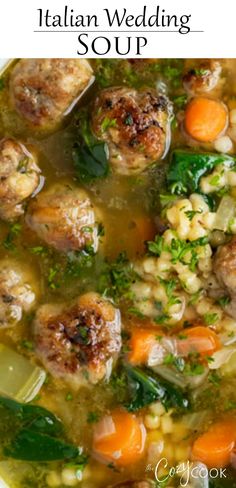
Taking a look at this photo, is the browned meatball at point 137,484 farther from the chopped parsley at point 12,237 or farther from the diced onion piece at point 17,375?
the chopped parsley at point 12,237

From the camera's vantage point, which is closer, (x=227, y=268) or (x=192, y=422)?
(x=227, y=268)

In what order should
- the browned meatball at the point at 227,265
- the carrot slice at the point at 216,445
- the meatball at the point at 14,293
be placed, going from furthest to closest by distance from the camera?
the carrot slice at the point at 216,445 → the meatball at the point at 14,293 → the browned meatball at the point at 227,265

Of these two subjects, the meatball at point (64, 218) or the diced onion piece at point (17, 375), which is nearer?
the meatball at point (64, 218)

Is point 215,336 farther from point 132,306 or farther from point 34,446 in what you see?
point 34,446

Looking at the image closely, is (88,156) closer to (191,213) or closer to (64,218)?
(64,218)

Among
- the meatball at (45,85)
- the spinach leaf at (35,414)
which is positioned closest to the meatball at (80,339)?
the spinach leaf at (35,414)
